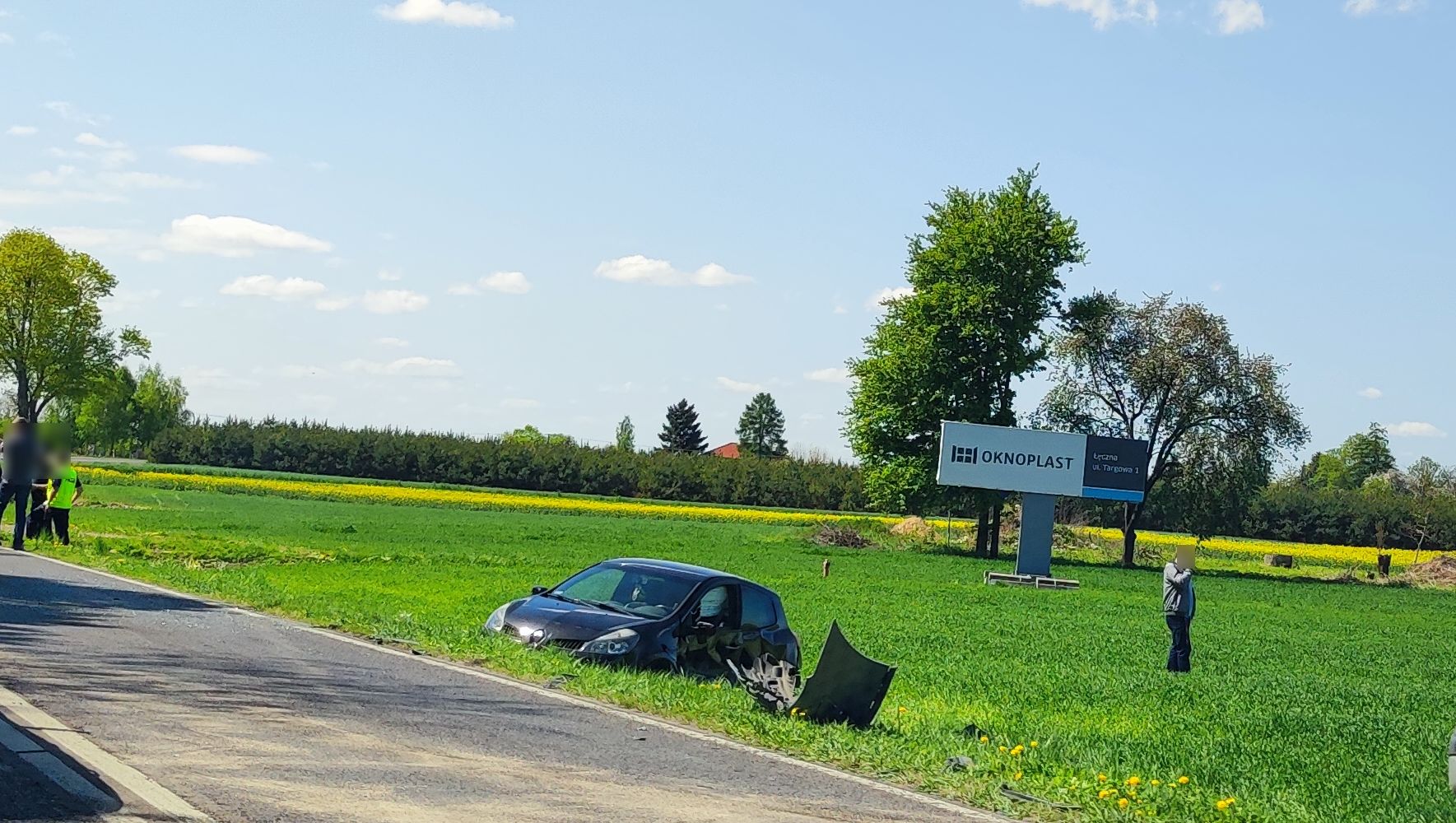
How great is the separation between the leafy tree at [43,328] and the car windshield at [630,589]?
258 ft

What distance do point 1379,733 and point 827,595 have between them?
54.3 ft

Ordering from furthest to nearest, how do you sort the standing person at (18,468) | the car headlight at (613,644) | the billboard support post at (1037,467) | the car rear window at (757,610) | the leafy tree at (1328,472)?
1. the leafy tree at (1328,472)
2. the billboard support post at (1037,467)
3. the standing person at (18,468)
4. the car rear window at (757,610)
5. the car headlight at (613,644)

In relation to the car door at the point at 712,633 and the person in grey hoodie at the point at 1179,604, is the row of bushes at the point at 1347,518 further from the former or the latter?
the car door at the point at 712,633

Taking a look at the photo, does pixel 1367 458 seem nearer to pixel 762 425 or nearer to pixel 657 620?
pixel 762 425

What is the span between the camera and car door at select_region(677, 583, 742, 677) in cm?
1381

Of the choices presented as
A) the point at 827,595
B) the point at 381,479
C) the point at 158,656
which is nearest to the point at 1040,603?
the point at 827,595

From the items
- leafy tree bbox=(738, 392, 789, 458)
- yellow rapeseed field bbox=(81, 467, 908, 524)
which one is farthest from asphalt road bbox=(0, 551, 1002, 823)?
leafy tree bbox=(738, 392, 789, 458)

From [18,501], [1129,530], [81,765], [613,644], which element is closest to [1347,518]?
[1129,530]

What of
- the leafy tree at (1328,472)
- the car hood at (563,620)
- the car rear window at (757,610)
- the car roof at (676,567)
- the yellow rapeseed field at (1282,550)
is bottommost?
the car hood at (563,620)

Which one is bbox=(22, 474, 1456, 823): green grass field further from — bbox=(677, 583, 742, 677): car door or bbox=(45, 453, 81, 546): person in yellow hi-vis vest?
bbox=(677, 583, 742, 677): car door

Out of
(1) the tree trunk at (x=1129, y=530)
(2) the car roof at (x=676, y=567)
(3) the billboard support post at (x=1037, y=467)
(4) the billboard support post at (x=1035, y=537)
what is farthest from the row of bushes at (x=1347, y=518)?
(2) the car roof at (x=676, y=567)

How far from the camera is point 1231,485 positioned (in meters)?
60.8

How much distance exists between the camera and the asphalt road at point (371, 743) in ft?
23.3

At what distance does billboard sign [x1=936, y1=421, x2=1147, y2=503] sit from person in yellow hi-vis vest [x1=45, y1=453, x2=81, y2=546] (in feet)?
97.0
